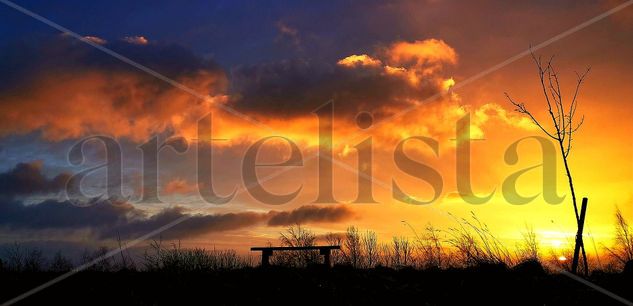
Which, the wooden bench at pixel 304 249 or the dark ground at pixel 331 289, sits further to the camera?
the wooden bench at pixel 304 249

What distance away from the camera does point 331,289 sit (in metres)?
8.46

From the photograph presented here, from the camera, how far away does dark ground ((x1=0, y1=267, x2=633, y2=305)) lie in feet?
26.7

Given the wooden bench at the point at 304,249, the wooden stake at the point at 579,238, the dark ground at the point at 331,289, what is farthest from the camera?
the wooden bench at the point at 304,249

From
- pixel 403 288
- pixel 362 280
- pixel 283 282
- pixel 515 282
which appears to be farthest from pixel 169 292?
pixel 515 282

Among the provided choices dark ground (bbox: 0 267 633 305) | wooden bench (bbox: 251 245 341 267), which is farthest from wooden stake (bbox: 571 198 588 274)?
wooden bench (bbox: 251 245 341 267)

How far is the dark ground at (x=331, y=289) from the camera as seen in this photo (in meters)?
8.13

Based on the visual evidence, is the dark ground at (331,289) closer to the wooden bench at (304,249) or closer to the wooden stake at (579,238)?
the wooden stake at (579,238)

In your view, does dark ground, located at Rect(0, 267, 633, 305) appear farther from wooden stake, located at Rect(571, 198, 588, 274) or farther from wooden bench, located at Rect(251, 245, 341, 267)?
wooden bench, located at Rect(251, 245, 341, 267)

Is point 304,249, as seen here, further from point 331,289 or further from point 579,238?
point 579,238

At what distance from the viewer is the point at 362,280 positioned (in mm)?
9070

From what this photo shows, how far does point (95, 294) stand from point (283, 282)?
2893 mm

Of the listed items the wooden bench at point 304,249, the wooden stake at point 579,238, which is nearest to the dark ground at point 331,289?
the wooden stake at point 579,238

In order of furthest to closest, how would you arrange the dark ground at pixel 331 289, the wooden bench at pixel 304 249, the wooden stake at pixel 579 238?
1. the wooden bench at pixel 304 249
2. the wooden stake at pixel 579 238
3. the dark ground at pixel 331 289

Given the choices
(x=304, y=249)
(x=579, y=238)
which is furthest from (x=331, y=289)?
Result: (x=579, y=238)
